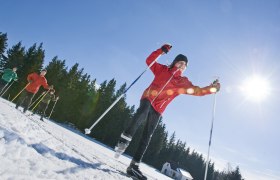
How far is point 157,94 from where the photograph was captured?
5.55m

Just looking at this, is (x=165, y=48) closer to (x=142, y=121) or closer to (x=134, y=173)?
(x=142, y=121)

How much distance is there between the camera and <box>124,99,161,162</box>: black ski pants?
5340 millimetres

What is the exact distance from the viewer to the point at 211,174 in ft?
416

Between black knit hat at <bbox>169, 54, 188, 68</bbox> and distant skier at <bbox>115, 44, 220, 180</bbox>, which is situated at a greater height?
black knit hat at <bbox>169, 54, 188, 68</bbox>

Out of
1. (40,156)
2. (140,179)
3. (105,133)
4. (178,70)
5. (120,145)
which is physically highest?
(105,133)

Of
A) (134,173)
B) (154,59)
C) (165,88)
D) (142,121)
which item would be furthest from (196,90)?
(134,173)

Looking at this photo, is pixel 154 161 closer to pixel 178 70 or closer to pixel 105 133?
pixel 105 133

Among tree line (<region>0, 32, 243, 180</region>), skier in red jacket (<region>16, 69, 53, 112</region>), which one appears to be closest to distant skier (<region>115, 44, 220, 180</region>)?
skier in red jacket (<region>16, 69, 53, 112</region>)

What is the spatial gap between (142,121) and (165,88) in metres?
0.94

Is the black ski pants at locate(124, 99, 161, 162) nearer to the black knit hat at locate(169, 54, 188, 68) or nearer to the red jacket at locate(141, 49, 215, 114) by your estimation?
the red jacket at locate(141, 49, 215, 114)

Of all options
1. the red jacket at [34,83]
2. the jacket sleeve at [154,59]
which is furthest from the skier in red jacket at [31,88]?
the jacket sleeve at [154,59]

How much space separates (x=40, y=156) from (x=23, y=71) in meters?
63.7

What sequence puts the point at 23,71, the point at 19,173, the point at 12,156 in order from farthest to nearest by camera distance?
1. the point at 23,71
2. the point at 12,156
3. the point at 19,173

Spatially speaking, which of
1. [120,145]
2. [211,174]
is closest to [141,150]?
[120,145]
